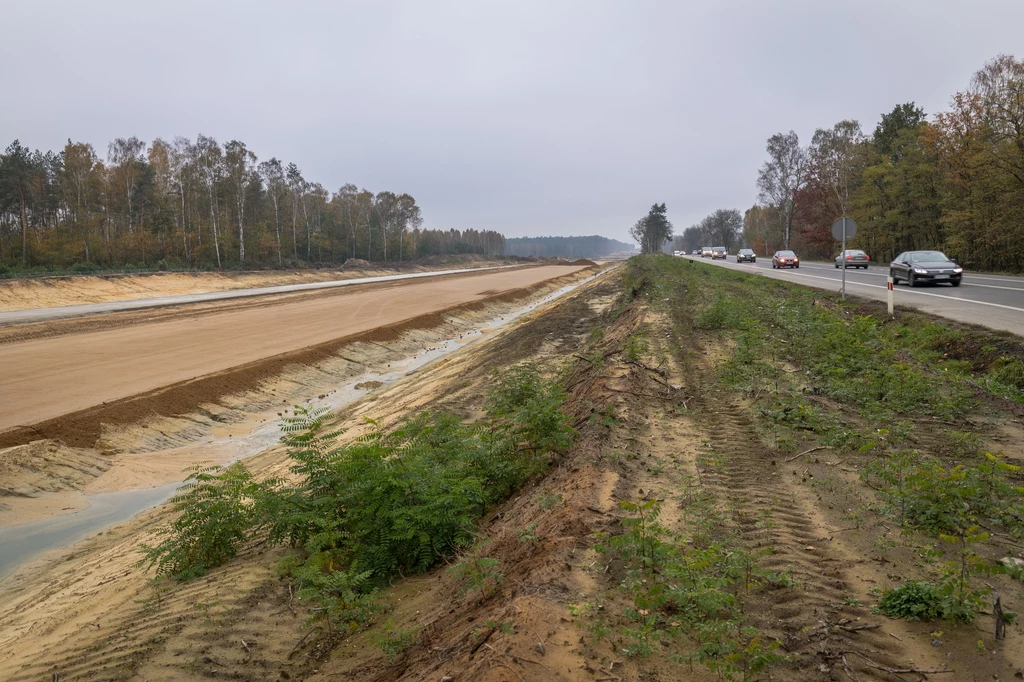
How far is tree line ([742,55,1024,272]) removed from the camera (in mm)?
34219

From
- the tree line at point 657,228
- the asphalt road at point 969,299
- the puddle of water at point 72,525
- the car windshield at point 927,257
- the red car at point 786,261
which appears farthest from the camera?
the tree line at point 657,228

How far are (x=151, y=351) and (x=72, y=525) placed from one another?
13399mm

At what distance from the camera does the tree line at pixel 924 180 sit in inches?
Result: 1347

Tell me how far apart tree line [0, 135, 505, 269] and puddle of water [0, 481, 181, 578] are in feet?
181

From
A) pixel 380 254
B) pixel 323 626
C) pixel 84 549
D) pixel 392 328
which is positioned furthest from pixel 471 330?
pixel 380 254

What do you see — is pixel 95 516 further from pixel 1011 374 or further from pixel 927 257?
pixel 927 257

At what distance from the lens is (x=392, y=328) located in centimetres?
2862

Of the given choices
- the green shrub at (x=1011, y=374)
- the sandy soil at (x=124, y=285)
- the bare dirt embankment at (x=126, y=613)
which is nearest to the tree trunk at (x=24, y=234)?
the sandy soil at (x=124, y=285)

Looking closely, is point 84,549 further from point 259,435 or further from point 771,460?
point 771,460

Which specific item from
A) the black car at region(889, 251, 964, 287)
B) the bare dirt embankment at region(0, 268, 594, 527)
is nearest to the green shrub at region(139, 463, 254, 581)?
the bare dirt embankment at region(0, 268, 594, 527)

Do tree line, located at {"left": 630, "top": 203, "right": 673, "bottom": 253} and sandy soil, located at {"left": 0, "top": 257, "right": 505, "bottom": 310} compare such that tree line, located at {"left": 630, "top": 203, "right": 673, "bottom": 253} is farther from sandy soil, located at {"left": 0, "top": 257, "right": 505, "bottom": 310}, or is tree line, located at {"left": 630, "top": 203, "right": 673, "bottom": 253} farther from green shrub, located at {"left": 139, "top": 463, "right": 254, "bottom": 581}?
green shrub, located at {"left": 139, "top": 463, "right": 254, "bottom": 581}

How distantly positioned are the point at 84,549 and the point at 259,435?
19.7 ft

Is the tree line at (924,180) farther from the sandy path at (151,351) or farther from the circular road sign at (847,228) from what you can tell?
the sandy path at (151,351)

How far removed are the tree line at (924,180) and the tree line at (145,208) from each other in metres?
63.3
